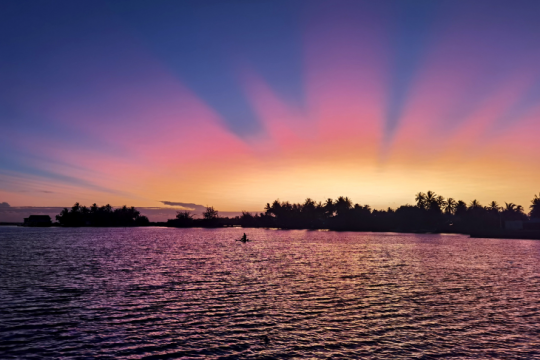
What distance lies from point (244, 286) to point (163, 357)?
26.0 meters

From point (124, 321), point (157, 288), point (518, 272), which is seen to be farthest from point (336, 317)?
point (518, 272)

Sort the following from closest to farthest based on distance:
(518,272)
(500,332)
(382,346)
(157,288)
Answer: (382,346), (500,332), (157,288), (518,272)

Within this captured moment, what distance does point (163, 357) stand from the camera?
2300 cm

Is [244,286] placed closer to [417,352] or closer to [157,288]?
[157,288]

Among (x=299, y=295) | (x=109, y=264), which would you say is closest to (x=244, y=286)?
(x=299, y=295)

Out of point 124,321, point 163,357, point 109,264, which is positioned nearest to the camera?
point 163,357

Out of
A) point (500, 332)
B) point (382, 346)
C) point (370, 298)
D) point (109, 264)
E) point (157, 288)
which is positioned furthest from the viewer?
point (109, 264)

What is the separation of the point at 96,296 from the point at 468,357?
37.7m

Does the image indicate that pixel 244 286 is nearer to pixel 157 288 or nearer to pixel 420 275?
pixel 157 288

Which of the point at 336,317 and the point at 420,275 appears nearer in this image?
the point at 336,317

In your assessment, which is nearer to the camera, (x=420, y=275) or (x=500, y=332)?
(x=500, y=332)

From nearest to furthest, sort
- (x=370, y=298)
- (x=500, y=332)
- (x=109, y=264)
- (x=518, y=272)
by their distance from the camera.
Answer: (x=500, y=332) → (x=370, y=298) → (x=518, y=272) → (x=109, y=264)

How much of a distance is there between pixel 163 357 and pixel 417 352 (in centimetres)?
1668

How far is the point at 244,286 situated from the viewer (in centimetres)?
4859
